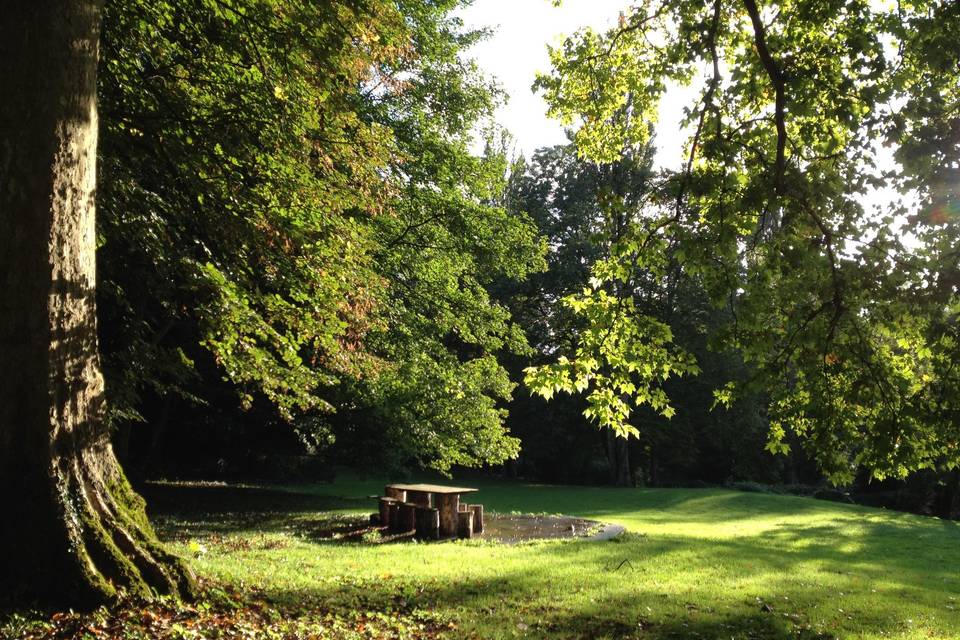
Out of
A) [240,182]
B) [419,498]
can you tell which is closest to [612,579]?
[240,182]

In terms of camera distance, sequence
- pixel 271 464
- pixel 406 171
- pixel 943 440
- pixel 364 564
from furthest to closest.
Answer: pixel 271 464
pixel 406 171
pixel 364 564
pixel 943 440

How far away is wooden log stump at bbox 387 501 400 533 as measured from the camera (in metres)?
15.1

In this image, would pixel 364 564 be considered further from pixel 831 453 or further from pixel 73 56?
pixel 73 56

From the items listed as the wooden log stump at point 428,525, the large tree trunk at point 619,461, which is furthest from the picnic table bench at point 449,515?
the large tree trunk at point 619,461

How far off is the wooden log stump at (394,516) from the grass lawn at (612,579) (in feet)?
5.42

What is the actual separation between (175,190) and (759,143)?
769cm

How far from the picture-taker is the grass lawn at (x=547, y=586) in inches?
276

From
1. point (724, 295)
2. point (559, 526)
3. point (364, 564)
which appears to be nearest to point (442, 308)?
point (559, 526)

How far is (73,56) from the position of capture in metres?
5.53

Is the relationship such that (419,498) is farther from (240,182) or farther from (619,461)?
(619,461)

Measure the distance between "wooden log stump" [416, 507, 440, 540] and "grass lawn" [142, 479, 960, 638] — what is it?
3.58 feet

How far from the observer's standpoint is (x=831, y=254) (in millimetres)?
8109

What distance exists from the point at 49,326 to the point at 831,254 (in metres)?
7.72

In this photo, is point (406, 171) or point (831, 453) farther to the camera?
point (406, 171)
